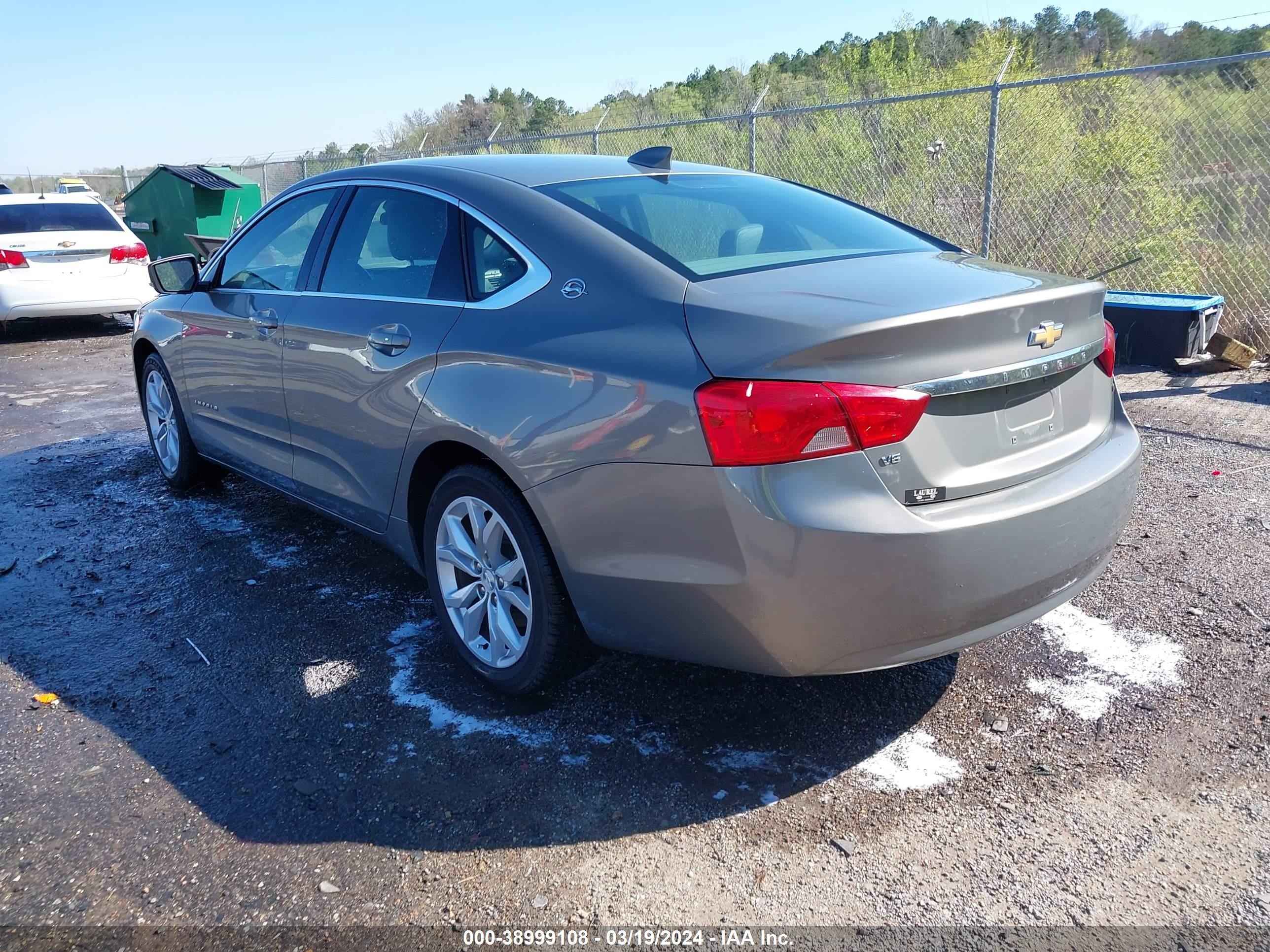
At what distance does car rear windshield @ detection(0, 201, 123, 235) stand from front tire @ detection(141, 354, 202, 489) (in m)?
A: 6.63

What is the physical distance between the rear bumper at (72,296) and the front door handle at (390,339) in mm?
8656

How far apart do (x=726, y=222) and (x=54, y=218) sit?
1061cm

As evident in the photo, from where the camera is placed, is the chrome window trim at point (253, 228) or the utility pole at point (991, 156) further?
the utility pole at point (991, 156)

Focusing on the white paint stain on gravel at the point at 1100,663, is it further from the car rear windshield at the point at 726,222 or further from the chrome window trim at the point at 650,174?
the chrome window trim at the point at 650,174

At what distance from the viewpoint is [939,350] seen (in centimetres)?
252

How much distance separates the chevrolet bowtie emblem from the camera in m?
2.71

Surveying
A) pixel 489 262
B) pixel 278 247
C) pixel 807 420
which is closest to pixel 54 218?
pixel 278 247

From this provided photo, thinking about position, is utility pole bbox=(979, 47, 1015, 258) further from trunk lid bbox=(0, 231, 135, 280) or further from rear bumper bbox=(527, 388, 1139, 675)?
trunk lid bbox=(0, 231, 135, 280)

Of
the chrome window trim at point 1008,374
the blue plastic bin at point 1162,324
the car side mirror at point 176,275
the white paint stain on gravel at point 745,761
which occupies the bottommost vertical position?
the white paint stain on gravel at point 745,761

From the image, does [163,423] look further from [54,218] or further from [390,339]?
[54,218]

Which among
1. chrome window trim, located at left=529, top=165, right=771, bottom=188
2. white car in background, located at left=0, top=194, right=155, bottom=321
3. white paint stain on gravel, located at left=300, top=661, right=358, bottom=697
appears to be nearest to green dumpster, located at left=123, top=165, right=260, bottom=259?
white car in background, located at left=0, top=194, right=155, bottom=321

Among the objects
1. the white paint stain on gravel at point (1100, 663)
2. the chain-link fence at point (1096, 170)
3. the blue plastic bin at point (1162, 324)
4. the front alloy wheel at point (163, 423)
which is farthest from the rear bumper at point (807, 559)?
the chain-link fence at point (1096, 170)

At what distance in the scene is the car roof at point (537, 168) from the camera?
140 inches

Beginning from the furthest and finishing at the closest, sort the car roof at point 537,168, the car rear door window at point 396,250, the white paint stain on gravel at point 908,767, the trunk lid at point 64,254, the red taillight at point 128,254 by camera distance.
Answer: the red taillight at point 128,254, the trunk lid at point 64,254, the car roof at point 537,168, the car rear door window at point 396,250, the white paint stain on gravel at point 908,767
